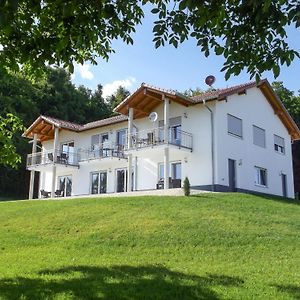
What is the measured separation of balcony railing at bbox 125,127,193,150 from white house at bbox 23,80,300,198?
0.19 ft

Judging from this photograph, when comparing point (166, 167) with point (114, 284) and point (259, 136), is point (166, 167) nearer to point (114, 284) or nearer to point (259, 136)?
point (259, 136)

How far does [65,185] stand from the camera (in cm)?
3278

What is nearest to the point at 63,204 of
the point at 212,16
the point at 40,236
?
the point at 40,236

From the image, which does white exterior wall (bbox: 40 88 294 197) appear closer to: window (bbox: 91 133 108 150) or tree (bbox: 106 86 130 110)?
window (bbox: 91 133 108 150)

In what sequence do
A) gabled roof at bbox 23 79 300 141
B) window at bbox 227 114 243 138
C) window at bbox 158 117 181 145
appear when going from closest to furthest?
1. gabled roof at bbox 23 79 300 141
2. window at bbox 158 117 181 145
3. window at bbox 227 114 243 138

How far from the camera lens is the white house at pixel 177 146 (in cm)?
2547

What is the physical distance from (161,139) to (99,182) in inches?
251

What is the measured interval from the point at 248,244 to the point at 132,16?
302 inches

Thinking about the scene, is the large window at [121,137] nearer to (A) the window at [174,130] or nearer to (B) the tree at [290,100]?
(A) the window at [174,130]

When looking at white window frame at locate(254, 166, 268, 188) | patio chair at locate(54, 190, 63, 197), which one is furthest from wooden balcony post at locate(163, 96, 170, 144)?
patio chair at locate(54, 190, 63, 197)

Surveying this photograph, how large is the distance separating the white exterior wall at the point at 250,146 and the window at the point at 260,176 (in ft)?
0.87

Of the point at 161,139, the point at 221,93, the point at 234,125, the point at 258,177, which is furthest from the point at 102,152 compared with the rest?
the point at 258,177

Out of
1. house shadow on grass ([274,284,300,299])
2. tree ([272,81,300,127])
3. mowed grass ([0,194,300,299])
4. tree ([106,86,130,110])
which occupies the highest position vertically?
tree ([106,86,130,110])

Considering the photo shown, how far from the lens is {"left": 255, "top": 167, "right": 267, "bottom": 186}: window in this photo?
1107 inches
